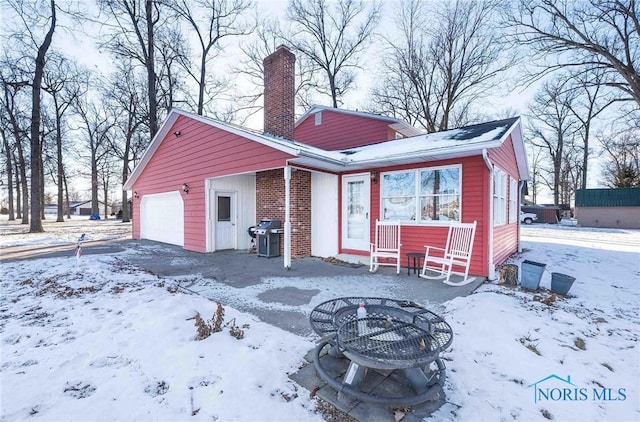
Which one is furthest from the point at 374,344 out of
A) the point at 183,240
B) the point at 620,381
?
the point at 183,240

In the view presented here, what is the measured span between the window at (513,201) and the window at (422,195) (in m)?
3.63

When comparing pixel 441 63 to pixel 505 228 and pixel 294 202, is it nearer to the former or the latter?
pixel 505 228

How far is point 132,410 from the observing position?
6.73 ft

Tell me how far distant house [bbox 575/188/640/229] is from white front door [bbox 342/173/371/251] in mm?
22520

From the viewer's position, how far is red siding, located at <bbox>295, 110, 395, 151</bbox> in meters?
11.6

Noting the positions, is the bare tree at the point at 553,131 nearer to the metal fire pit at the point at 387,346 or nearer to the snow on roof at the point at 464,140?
the snow on roof at the point at 464,140

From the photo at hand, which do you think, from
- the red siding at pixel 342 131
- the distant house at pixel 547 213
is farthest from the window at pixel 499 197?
the distant house at pixel 547 213

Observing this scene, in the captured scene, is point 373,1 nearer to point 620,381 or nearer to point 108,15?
point 108,15

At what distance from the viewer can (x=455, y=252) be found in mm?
5934

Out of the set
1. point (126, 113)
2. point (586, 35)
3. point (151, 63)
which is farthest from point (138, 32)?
point (586, 35)

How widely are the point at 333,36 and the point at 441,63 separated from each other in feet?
22.9

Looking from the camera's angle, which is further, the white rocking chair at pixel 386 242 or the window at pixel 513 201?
the window at pixel 513 201

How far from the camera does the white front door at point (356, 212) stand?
7438mm

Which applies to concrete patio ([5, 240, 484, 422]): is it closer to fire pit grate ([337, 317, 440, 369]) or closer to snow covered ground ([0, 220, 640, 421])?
snow covered ground ([0, 220, 640, 421])
